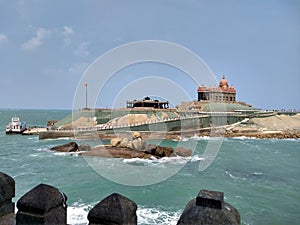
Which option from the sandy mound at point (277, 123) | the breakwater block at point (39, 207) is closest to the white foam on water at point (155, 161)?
the breakwater block at point (39, 207)

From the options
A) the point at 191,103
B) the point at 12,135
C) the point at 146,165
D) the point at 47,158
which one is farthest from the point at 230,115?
the point at 12,135

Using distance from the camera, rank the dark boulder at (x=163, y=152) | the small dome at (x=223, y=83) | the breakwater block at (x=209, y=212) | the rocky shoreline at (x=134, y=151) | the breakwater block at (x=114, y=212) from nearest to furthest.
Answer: the breakwater block at (x=209, y=212) → the breakwater block at (x=114, y=212) → the rocky shoreline at (x=134, y=151) → the dark boulder at (x=163, y=152) → the small dome at (x=223, y=83)

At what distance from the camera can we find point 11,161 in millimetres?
28094

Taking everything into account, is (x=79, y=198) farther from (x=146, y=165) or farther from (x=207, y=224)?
(x=207, y=224)

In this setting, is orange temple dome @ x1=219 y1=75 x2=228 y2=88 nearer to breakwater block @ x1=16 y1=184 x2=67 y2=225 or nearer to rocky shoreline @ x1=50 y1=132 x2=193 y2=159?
rocky shoreline @ x1=50 y1=132 x2=193 y2=159

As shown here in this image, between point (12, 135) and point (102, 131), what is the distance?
22269 millimetres

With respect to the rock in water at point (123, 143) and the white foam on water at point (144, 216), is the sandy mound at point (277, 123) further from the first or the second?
the white foam on water at point (144, 216)

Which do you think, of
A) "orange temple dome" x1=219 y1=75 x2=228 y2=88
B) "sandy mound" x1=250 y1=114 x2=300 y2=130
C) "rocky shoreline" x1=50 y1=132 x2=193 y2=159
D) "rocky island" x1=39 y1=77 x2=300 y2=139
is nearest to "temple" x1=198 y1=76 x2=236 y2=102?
"orange temple dome" x1=219 y1=75 x2=228 y2=88

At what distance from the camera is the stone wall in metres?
2.29

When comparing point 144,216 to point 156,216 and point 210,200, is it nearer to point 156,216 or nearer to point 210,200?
point 156,216

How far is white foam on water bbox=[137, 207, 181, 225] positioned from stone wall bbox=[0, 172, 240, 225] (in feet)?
33.1

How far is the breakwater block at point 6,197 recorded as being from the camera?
10.8 feet

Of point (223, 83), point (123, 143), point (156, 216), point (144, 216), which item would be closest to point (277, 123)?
point (223, 83)

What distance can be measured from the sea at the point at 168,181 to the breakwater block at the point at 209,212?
34.9 ft
